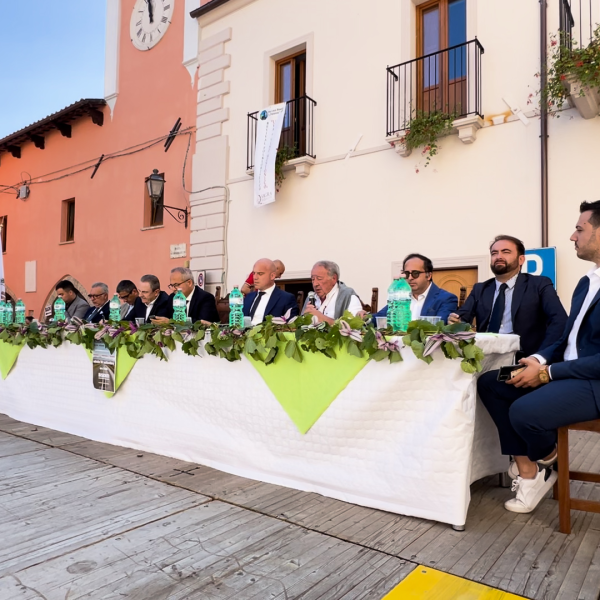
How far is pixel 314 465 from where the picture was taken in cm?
260

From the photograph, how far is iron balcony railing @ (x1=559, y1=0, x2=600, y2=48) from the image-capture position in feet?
16.7

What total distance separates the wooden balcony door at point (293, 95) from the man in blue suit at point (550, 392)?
562 cm

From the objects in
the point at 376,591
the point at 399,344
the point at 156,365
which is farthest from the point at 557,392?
the point at 156,365

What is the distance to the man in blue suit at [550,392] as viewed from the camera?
6.85ft

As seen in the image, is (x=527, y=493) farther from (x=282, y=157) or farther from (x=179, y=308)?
(x=282, y=157)

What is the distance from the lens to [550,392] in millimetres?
2133

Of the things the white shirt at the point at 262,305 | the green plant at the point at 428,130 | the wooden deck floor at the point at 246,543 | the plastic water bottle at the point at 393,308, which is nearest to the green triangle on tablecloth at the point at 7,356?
the wooden deck floor at the point at 246,543

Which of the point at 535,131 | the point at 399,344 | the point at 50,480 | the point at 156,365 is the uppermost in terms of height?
the point at 535,131

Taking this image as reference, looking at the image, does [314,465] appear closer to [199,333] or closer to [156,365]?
[199,333]

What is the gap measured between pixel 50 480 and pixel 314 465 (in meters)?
1.50

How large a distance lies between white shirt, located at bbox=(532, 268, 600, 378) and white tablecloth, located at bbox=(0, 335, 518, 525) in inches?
9.2

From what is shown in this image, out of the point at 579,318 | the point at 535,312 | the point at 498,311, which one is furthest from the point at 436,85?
the point at 579,318

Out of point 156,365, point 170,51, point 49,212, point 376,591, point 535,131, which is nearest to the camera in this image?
point 376,591

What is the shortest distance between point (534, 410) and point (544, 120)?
4243 millimetres
